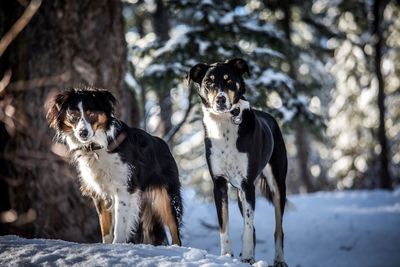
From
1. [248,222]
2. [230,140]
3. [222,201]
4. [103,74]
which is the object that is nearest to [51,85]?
[103,74]

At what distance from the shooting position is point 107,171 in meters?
5.51

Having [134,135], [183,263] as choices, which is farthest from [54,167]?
[183,263]

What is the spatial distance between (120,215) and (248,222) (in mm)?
1488

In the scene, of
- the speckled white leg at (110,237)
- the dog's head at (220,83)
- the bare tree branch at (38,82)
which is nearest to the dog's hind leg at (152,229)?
the speckled white leg at (110,237)

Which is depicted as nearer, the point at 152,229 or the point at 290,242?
the point at 152,229

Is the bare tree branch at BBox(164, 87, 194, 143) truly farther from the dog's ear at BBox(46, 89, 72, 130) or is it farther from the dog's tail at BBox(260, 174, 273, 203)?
the dog's ear at BBox(46, 89, 72, 130)

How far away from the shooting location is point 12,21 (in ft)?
26.2

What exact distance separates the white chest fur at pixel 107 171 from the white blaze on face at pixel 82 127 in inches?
12.8

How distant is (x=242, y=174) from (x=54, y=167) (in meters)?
3.37

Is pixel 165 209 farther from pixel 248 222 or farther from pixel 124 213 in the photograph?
pixel 248 222

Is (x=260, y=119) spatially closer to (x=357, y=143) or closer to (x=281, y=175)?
(x=281, y=175)

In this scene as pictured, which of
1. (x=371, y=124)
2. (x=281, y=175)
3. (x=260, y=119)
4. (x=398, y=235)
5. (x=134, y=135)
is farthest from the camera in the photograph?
(x=371, y=124)

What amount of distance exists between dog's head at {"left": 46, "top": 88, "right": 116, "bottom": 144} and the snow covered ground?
123 centimetres

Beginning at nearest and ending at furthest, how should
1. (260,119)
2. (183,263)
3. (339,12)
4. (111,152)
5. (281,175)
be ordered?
(183,263) → (111,152) → (260,119) → (281,175) → (339,12)
